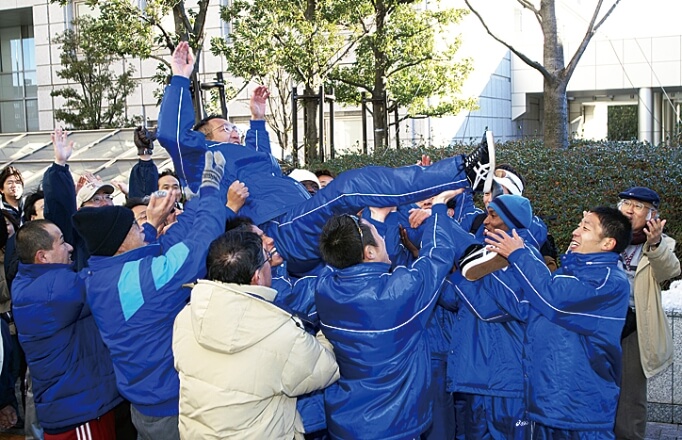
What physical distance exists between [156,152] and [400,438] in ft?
34.2

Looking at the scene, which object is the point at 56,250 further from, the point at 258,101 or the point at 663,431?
the point at 663,431

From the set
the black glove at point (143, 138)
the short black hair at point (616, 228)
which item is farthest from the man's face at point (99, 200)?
the short black hair at point (616, 228)

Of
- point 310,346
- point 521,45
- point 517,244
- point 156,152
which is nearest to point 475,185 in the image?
point 517,244

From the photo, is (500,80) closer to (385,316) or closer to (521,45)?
(521,45)

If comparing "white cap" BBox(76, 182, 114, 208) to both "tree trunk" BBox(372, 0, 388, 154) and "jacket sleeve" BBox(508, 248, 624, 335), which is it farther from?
"tree trunk" BBox(372, 0, 388, 154)

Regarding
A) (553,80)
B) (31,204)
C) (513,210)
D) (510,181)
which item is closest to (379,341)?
(513,210)

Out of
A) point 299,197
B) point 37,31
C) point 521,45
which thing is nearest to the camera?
point 299,197

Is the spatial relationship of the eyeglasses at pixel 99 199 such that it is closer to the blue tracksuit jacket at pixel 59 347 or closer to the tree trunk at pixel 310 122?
the blue tracksuit jacket at pixel 59 347

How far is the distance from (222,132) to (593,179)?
4.35 metres

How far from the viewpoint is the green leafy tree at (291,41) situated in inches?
512

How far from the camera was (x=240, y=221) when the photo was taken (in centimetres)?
414

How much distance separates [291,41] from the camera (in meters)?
13.1

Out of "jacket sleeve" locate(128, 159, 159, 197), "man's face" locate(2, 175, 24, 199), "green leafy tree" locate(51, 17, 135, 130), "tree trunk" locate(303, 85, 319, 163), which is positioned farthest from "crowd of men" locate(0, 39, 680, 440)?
"green leafy tree" locate(51, 17, 135, 130)

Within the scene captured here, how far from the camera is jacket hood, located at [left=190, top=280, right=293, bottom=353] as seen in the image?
3.12m
